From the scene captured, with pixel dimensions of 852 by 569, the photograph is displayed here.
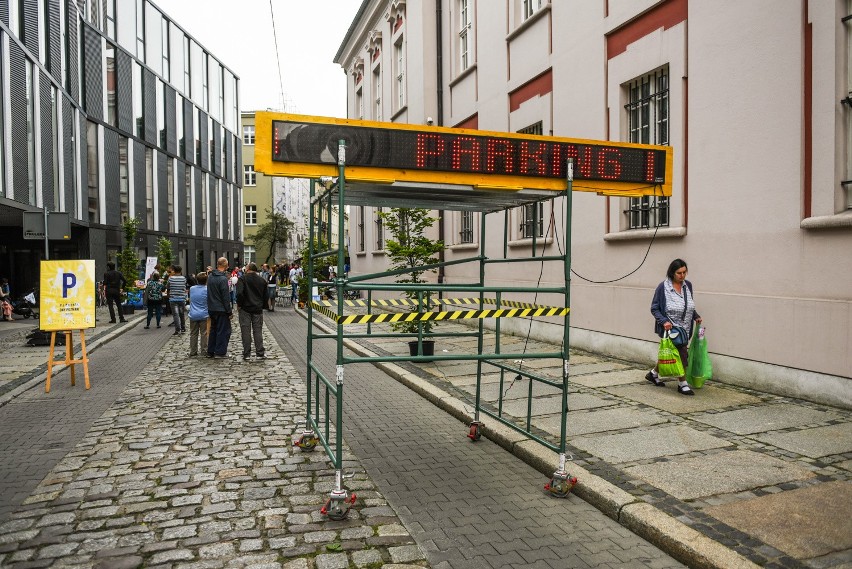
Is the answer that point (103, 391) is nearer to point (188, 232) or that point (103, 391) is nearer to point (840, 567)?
point (840, 567)

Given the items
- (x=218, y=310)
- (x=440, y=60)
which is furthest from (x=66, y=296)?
(x=440, y=60)

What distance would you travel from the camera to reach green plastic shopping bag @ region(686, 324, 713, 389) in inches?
292

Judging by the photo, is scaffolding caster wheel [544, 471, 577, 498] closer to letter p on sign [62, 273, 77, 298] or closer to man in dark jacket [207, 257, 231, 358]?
letter p on sign [62, 273, 77, 298]

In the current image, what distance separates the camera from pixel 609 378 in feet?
28.4

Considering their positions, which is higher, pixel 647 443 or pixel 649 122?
pixel 649 122

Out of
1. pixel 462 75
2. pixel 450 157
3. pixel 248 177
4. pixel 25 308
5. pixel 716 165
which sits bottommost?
pixel 25 308

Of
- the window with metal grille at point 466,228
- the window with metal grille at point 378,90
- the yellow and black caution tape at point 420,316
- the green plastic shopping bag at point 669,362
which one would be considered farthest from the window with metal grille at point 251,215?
the yellow and black caution tape at point 420,316

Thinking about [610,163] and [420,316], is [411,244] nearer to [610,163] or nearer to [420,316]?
[610,163]

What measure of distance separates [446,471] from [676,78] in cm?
663

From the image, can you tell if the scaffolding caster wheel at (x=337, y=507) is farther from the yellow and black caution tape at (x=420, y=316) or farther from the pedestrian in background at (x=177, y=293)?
the pedestrian in background at (x=177, y=293)

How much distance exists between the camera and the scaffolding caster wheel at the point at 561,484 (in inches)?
185

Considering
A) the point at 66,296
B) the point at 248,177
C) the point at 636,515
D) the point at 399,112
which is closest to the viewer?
the point at 636,515

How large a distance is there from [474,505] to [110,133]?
105 ft

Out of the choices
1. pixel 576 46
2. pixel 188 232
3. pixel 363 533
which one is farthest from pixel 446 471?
pixel 188 232
